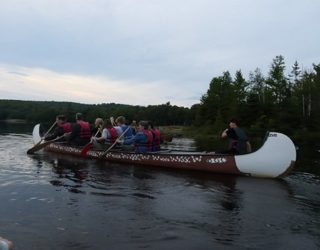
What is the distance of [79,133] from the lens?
18578mm

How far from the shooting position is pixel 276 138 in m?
13.0

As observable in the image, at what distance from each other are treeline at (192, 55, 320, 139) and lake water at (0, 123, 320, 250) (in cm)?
4004

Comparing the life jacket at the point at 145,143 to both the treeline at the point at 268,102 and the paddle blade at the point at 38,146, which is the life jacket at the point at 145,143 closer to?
the paddle blade at the point at 38,146

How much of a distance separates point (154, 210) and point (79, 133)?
1022cm

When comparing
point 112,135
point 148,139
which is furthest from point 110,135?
point 148,139

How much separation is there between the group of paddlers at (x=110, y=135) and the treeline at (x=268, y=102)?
119ft

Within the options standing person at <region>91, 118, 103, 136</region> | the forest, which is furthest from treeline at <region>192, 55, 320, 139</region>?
standing person at <region>91, 118, 103, 136</region>

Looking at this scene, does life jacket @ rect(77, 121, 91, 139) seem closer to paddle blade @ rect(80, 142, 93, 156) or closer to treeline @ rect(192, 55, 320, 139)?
paddle blade @ rect(80, 142, 93, 156)

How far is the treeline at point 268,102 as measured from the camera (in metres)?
52.8

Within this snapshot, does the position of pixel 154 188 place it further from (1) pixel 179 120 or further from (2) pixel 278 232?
(1) pixel 179 120

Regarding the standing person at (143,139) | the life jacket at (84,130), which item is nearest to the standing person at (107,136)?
the life jacket at (84,130)

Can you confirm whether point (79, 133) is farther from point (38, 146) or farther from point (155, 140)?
point (155, 140)

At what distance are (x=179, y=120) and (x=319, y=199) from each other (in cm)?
8595

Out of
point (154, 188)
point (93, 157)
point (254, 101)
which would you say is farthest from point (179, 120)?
point (154, 188)
